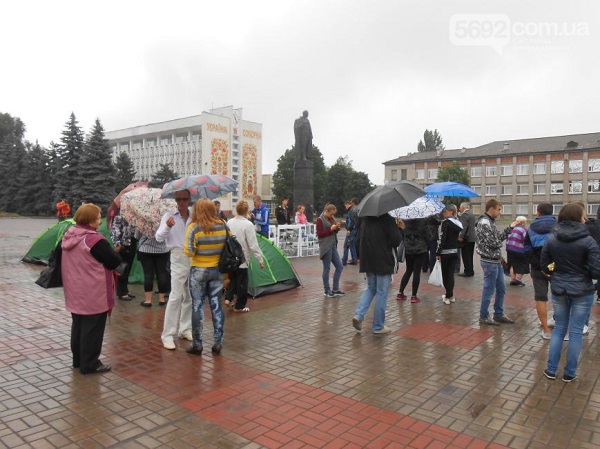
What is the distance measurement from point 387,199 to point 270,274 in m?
3.65

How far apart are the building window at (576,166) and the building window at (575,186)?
5.60 ft

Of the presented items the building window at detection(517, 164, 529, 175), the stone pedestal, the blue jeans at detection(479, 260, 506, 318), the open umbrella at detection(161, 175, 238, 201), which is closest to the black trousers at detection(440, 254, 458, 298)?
the blue jeans at detection(479, 260, 506, 318)

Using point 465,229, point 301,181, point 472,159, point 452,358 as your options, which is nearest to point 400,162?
point 472,159

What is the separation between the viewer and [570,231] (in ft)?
15.1

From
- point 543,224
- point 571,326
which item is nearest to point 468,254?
point 543,224

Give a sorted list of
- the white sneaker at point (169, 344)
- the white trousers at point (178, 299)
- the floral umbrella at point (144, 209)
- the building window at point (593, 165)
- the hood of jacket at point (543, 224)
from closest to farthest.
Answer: the white sneaker at point (169, 344) < the white trousers at point (178, 299) < the hood of jacket at point (543, 224) < the floral umbrella at point (144, 209) < the building window at point (593, 165)

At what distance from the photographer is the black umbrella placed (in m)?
5.93

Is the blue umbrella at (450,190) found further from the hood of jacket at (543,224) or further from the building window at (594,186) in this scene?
the building window at (594,186)

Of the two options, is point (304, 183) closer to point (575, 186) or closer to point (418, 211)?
point (418, 211)

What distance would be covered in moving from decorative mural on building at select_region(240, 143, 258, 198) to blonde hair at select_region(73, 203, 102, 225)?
2876 inches

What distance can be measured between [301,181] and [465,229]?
1032cm

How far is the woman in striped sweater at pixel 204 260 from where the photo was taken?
5.18m

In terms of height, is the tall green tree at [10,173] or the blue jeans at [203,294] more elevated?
the tall green tree at [10,173]

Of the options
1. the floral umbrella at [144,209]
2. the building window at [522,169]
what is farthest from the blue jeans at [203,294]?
the building window at [522,169]
